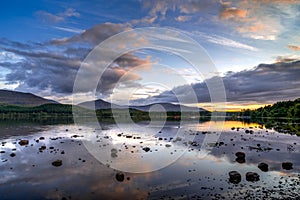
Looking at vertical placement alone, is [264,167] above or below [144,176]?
above

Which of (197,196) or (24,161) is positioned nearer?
(197,196)

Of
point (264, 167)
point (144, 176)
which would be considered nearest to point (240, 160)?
point (264, 167)

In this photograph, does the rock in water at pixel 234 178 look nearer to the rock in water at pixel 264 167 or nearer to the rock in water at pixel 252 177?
the rock in water at pixel 252 177

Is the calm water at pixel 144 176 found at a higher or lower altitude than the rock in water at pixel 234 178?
lower

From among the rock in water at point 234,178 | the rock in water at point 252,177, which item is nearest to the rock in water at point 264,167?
the rock in water at point 252,177

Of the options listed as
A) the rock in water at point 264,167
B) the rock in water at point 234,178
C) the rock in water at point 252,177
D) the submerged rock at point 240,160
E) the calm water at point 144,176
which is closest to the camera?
the calm water at point 144,176

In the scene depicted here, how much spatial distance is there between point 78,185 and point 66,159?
38.3 feet

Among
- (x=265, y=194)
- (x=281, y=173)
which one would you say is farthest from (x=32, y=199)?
(x=281, y=173)

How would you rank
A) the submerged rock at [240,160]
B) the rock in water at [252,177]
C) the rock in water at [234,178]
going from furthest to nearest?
the submerged rock at [240,160], the rock in water at [252,177], the rock in water at [234,178]

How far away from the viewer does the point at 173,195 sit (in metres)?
17.3

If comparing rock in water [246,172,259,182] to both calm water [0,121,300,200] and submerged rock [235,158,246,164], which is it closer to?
calm water [0,121,300,200]

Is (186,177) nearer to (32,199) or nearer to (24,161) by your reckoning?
(32,199)

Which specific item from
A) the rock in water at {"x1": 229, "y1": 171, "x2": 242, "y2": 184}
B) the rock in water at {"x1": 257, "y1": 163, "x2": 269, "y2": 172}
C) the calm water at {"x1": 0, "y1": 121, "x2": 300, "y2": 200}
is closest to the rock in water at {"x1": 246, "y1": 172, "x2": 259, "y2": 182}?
the calm water at {"x1": 0, "y1": 121, "x2": 300, "y2": 200}

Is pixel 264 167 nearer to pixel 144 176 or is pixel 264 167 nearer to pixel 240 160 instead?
pixel 240 160
